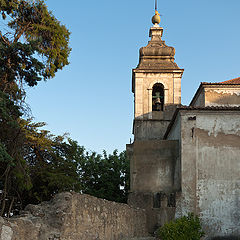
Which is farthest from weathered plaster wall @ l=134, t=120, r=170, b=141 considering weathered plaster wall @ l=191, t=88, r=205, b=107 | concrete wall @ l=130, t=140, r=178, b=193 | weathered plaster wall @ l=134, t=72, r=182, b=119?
concrete wall @ l=130, t=140, r=178, b=193

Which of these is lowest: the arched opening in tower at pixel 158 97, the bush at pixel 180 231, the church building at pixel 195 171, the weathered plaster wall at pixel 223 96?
the bush at pixel 180 231

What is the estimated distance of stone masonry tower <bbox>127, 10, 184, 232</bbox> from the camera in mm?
17234

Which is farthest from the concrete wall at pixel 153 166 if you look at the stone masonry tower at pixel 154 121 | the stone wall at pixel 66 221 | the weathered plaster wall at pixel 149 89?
the weathered plaster wall at pixel 149 89

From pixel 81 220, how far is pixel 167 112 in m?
18.1

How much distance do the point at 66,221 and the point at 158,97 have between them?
1959 cm

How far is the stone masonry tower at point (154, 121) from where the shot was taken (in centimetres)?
1723

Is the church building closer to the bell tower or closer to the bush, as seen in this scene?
the bush

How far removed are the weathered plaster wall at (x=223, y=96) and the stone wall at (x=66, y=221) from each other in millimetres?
11815

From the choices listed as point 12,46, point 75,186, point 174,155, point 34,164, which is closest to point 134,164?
point 174,155

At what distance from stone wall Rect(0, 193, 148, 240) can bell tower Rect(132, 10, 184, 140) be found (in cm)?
1511

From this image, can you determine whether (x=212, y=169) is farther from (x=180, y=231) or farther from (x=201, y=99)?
(x=201, y=99)

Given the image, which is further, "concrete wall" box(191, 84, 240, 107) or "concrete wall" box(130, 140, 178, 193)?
"concrete wall" box(191, 84, 240, 107)

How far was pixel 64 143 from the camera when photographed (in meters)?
20.2

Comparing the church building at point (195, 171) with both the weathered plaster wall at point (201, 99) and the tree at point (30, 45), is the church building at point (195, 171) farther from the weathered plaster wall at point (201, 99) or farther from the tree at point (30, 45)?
the tree at point (30, 45)
